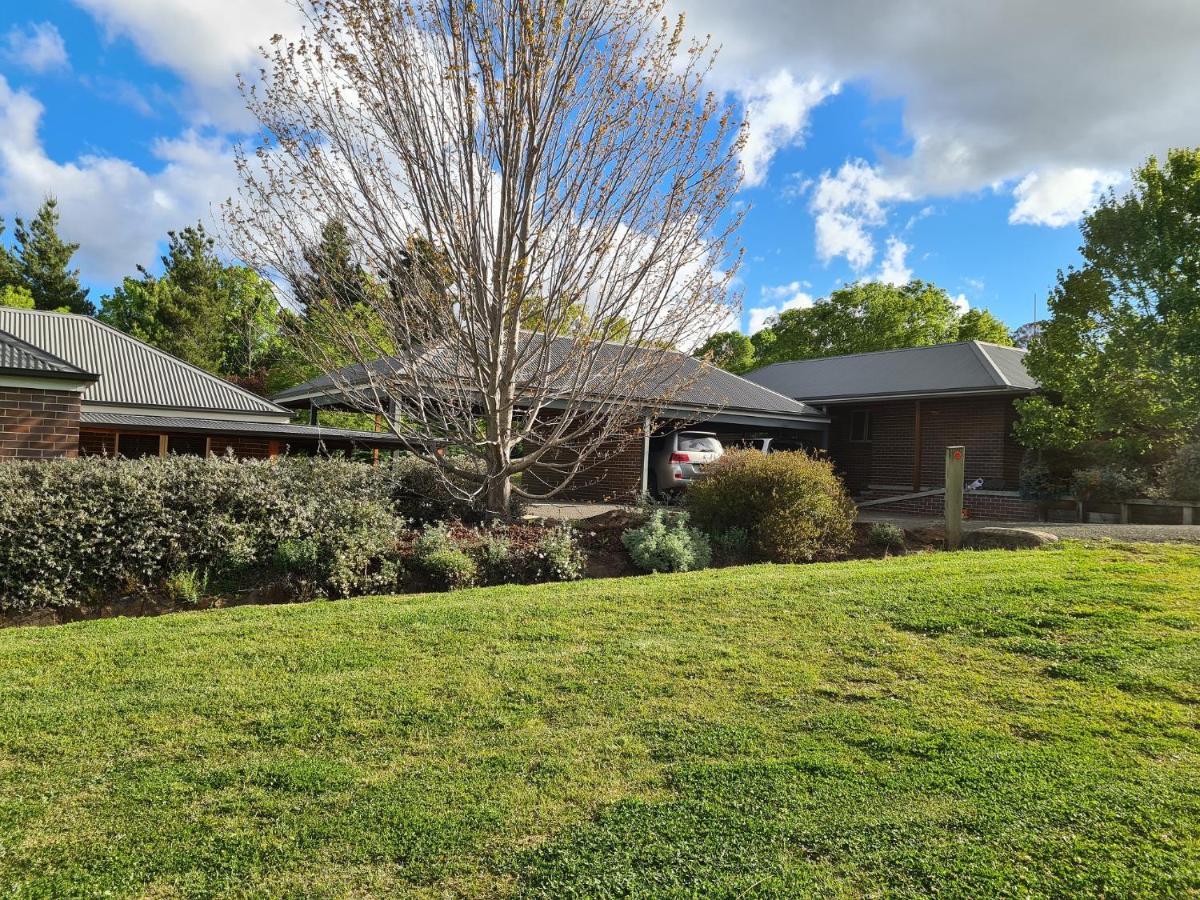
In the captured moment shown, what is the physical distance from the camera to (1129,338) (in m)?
16.2

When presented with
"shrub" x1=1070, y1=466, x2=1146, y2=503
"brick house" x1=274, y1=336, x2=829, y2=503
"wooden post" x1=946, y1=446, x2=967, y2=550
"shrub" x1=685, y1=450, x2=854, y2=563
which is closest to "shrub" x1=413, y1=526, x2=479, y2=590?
"shrub" x1=685, y1=450, x2=854, y2=563

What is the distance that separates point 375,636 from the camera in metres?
5.20

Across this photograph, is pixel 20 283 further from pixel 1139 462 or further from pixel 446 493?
pixel 1139 462

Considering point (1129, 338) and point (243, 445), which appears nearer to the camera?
point (1129, 338)

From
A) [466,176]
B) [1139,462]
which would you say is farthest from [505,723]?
[1139,462]

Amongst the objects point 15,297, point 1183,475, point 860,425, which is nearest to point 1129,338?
point 1183,475

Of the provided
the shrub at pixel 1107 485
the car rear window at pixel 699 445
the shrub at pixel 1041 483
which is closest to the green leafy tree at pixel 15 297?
the car rear window at pixel 699 445

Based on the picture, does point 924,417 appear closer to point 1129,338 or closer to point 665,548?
point 1129,338

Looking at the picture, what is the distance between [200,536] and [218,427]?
1388cm

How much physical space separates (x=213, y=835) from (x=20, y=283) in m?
51.1

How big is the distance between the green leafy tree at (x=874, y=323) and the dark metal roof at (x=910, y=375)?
16.6 meters

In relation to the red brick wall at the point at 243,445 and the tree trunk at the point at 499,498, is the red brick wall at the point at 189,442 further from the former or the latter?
the tree trunk at the point at 499,498

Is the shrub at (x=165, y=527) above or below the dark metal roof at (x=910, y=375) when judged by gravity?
below

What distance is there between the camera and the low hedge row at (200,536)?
21.1 ft
